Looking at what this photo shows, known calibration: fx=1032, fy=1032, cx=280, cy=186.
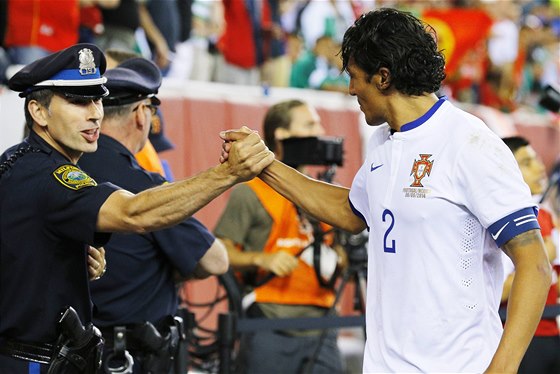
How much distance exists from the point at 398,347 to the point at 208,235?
1.33 m

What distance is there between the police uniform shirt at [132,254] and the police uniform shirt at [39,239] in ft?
2.43

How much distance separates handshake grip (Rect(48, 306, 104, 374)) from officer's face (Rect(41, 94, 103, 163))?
0.55m

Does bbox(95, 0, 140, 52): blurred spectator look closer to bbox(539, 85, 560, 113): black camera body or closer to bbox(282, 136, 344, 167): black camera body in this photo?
bbox(282, 136, 344, 167): black camera body

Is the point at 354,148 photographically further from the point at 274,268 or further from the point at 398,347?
the point at 398,347

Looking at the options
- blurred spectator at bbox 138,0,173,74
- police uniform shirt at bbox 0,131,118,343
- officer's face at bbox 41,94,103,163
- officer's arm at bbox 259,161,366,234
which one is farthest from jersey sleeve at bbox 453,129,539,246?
blurred spectator at bbox 138,0,173,74

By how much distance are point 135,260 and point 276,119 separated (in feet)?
6.83

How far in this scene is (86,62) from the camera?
11.5 feet

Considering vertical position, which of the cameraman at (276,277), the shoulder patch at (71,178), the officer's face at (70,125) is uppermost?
the officer's face at (70,125)

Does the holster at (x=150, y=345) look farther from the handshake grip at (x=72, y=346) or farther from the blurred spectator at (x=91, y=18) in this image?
the blurred spectator at (x=91, y=18)

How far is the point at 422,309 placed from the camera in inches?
123

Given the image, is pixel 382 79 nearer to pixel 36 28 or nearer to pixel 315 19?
pixel 36 28

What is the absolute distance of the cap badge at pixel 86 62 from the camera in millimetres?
3502

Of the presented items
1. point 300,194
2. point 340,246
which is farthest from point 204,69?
point 300,194

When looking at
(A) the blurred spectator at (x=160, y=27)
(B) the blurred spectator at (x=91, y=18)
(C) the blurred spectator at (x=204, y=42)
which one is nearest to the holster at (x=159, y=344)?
(B) the blurred spectator at (x=91, y=18)
